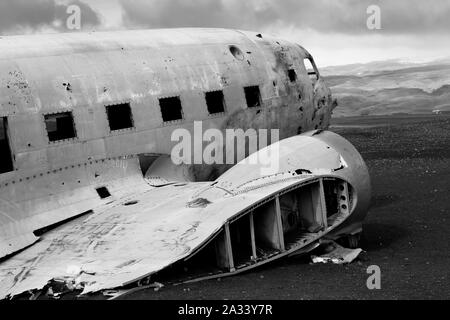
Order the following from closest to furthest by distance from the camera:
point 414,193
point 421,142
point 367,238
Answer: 1. point 367,238
2. point 414,193
3. point 421,142

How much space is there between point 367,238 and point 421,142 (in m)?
22.0

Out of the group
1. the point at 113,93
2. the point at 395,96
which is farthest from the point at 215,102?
the point at 395,96

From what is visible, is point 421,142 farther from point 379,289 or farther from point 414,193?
point 379,289

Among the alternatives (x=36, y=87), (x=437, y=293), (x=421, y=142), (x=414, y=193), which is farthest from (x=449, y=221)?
(x=421, y=142)

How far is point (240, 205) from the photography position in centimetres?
1072

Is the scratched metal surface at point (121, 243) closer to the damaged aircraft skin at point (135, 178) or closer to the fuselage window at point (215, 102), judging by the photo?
the damaged aircraft skin at point (135, 178)

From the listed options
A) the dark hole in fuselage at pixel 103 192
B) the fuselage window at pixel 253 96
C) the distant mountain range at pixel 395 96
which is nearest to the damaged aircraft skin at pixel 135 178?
the dark hole in fuselage at pixel 103 192

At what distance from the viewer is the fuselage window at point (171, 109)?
14.3 meters

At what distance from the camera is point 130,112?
13.7 meters

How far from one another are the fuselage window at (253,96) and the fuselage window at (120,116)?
3.61m

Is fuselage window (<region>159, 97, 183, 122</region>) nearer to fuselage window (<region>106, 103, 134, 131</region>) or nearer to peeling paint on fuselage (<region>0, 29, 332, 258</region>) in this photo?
peeling paint on fuselage (<region>0, 29, 332, 258</region>)

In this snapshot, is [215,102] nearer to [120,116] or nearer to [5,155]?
[120,116]

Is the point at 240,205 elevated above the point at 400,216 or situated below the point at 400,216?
above

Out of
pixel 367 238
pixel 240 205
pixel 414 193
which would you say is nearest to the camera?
pixel 240 205
